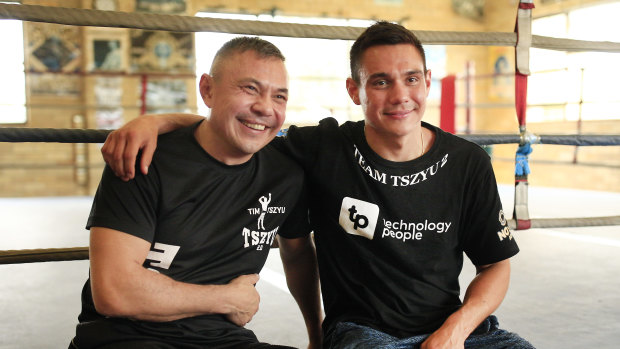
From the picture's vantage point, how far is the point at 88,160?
723 cm

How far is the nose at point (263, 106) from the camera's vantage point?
3.69ft

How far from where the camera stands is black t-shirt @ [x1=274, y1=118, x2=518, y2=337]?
3.99 feet

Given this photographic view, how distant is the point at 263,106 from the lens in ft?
3.70

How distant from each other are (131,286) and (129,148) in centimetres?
27

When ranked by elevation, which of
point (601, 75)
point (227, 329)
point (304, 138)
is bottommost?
point (227, 329)

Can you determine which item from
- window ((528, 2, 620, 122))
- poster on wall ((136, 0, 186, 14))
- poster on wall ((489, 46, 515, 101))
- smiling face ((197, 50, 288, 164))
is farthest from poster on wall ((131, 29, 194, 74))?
smiling face ((197, 50, 288, 164))

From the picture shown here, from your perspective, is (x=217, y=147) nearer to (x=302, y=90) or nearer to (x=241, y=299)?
(x=241, y=299)

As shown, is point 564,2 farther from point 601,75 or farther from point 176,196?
point 176,196

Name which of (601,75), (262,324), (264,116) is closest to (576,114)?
(601,75)

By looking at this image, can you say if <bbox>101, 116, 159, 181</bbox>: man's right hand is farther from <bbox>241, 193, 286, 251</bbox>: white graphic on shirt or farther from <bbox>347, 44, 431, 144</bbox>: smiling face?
<bbox>347, 44, 431, 144</bbox>: smiling face

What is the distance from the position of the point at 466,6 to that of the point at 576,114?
2.83 m

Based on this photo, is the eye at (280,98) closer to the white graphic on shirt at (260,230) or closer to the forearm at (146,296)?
the white graphic on shirt at (260,230)

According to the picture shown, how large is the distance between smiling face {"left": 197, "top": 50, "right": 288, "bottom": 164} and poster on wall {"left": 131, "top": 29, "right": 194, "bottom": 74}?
258 inches

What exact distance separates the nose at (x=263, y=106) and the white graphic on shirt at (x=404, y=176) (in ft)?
0.87
